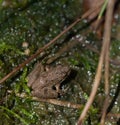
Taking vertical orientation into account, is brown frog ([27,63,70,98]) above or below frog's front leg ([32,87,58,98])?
above

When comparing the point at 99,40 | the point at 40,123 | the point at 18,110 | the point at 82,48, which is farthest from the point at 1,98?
the point at 99,40

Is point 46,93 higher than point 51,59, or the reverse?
point 51,59

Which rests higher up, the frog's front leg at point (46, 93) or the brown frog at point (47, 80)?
the brown frog at point (47, 80)

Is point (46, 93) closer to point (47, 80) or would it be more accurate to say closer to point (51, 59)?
point (47, 80)

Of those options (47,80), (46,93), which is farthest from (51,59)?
(46,93)
